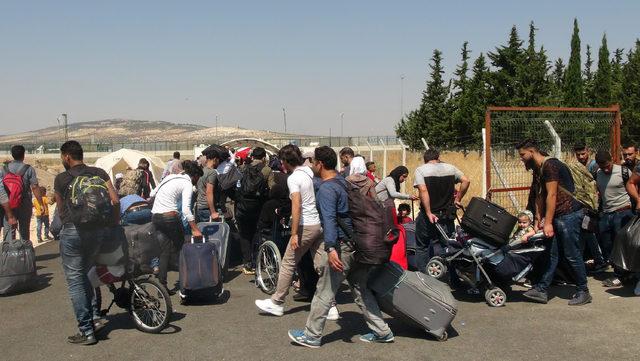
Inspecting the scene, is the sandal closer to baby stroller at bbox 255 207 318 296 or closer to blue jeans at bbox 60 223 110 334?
baby stroller at bbox 255 207 318 296

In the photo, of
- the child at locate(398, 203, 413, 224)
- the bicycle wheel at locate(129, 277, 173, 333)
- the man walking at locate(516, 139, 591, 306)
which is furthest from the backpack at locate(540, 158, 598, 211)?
the bicycle wheel at locate(129, 277, 173, 333)

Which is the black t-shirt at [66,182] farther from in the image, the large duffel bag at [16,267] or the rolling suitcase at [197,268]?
the large duffel bag at [16,267]

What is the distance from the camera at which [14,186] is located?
9.04m

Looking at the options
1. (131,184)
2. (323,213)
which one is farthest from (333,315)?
(131,184)

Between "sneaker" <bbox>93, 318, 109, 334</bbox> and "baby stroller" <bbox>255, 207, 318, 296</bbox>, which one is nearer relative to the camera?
"sneaker" <bbox>93, 318, 109, 334</bbox>

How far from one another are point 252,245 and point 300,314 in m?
2.28

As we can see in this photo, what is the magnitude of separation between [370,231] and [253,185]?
3.32m

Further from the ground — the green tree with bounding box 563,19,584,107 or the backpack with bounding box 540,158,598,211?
the green tree with bounding box 563,19,584,107

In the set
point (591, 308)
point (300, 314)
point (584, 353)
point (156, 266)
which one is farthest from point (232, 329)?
point (591, 308)

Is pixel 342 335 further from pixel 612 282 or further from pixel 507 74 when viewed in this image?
pixel 507 74

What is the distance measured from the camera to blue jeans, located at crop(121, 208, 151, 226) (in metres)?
8.38

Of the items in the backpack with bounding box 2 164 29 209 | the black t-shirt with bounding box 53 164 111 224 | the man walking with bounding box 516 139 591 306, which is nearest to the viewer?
the black t-shirt with bounding box 53 164 111 224

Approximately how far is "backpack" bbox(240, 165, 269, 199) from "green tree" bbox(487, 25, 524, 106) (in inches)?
1000

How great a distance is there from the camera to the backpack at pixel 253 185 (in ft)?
26.7
